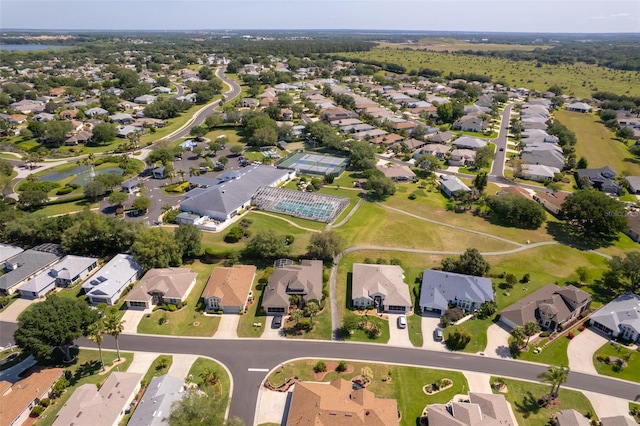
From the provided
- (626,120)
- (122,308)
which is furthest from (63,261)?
(626,120)

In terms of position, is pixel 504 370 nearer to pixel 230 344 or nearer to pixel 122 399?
pixel 230 344

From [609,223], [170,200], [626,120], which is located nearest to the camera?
[609,223]

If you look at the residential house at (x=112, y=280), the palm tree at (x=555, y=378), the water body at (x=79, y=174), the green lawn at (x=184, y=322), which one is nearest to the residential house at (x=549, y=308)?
the palm tree at (x=555, y=378)

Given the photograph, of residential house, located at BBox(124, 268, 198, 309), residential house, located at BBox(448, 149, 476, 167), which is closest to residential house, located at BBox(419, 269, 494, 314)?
residential house, located at BBox(124, 268, 198, 309)

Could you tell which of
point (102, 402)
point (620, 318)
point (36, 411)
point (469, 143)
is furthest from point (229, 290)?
point (469, 143)

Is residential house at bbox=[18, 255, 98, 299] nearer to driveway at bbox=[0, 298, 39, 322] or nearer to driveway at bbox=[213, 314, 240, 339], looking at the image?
driveway at bbox=[0, 298, 39, 322]

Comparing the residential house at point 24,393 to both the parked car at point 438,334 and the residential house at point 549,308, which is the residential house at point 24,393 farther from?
the residential house at point 549,308
